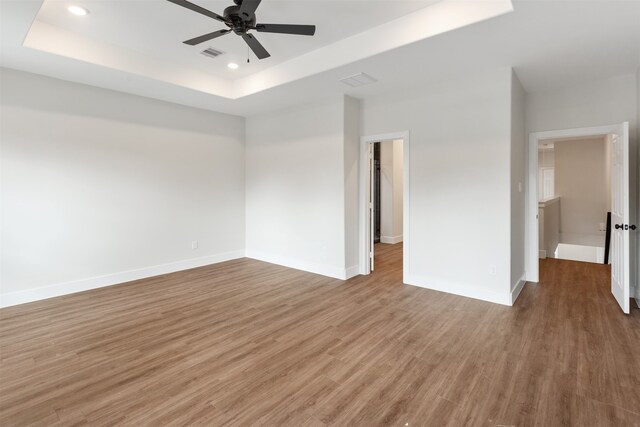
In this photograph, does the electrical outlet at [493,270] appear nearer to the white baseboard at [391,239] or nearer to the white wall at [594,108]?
the white wall at [594,108]

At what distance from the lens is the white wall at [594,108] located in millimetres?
3863

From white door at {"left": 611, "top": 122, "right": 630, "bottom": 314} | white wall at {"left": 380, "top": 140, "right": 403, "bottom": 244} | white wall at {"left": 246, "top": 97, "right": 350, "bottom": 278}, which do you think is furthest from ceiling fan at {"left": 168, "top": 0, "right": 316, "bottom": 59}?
white wall at {"left": 380, "top": 140, "right": 403, "bottom": 244}

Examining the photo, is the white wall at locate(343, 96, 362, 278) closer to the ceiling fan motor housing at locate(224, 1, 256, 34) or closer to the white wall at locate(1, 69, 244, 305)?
the ceiling fan motor housing at locate(224, 1, 256, 34)

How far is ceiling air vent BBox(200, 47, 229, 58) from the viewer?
383cm

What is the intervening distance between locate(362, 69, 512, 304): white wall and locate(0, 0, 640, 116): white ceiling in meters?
0.31

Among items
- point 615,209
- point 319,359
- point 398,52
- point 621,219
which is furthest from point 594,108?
point 319,359

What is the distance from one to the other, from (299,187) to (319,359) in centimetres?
327

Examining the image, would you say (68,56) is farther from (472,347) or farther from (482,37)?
(472,347)

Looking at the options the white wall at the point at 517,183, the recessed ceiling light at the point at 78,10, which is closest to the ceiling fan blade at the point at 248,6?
the recessed ceiling light at the point at 78,10

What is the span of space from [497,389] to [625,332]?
183 centimetres

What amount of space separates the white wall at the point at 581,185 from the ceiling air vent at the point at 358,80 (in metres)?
6.55

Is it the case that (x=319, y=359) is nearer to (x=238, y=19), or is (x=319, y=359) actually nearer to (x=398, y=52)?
(x=238, y=19)

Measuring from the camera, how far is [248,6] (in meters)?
2.42

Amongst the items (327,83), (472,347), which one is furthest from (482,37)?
(472,347)
